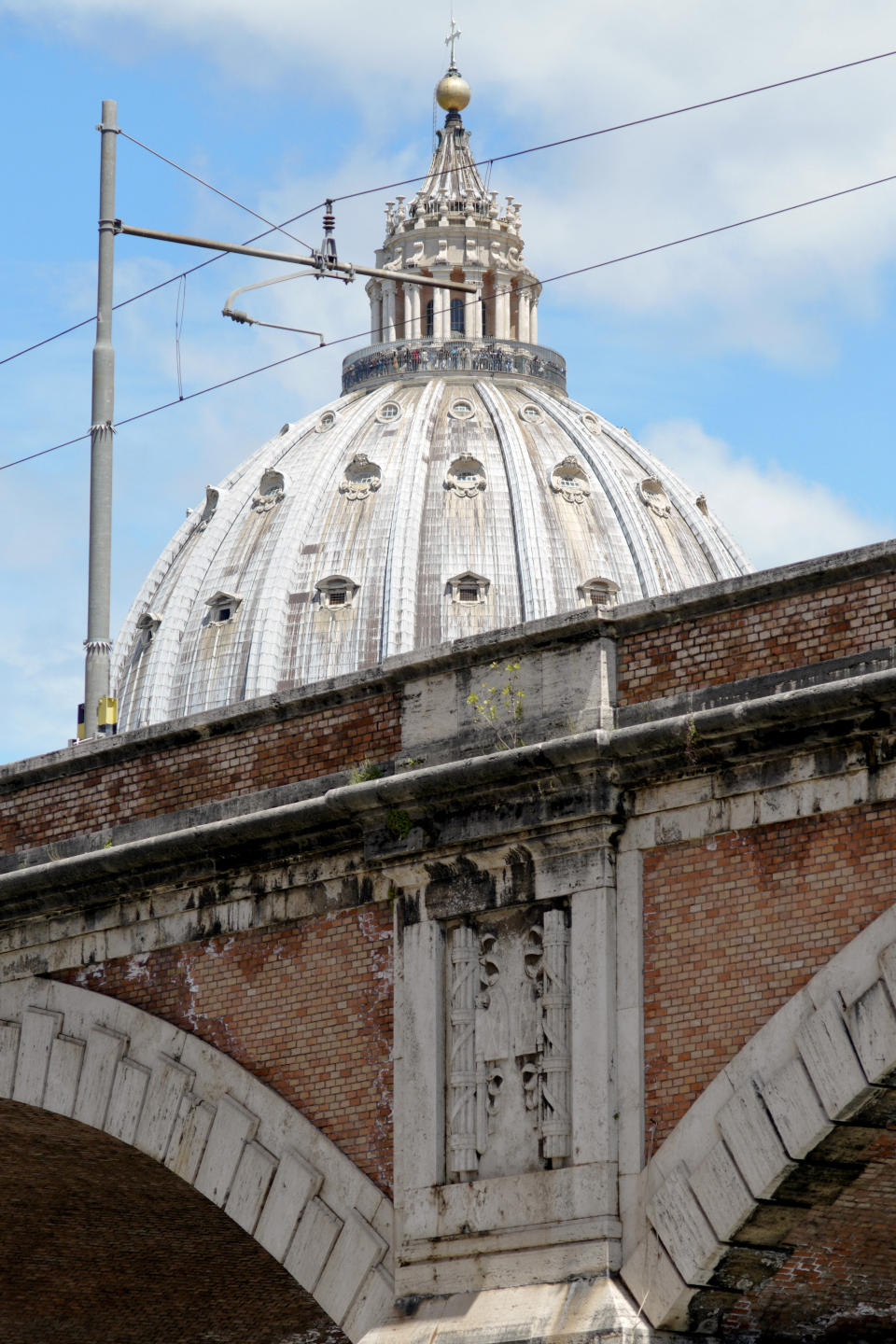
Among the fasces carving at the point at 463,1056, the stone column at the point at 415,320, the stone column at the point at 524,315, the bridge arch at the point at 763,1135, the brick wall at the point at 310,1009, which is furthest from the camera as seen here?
the stone column at the point at 524,315

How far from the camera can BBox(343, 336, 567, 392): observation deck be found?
92625 millimetres

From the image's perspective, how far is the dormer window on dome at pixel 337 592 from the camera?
3282 inches

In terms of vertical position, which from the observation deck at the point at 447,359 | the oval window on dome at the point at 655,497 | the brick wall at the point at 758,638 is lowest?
the brick wall at the point at 758,638

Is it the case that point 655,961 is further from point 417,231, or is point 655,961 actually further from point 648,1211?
point 417,231

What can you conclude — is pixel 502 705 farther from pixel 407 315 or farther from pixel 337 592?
pixel 407 315

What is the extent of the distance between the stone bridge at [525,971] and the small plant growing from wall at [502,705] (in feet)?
0.06

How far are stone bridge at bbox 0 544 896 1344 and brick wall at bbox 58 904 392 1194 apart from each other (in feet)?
→ 0.07

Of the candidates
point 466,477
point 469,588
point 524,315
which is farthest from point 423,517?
point 524,315

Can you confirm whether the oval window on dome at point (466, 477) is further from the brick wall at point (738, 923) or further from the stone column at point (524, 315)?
the brick wall at point (738, 923)

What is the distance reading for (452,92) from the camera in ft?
301

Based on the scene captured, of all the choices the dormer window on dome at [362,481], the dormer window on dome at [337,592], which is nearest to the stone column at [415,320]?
the dormer window on dome at [362,481]

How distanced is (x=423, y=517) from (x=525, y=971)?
7204 centimetres

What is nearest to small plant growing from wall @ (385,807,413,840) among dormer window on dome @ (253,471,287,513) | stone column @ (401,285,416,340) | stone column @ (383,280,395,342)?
dormer window on dome @ (253,471,287,513)

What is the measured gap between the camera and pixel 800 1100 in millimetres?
12359
